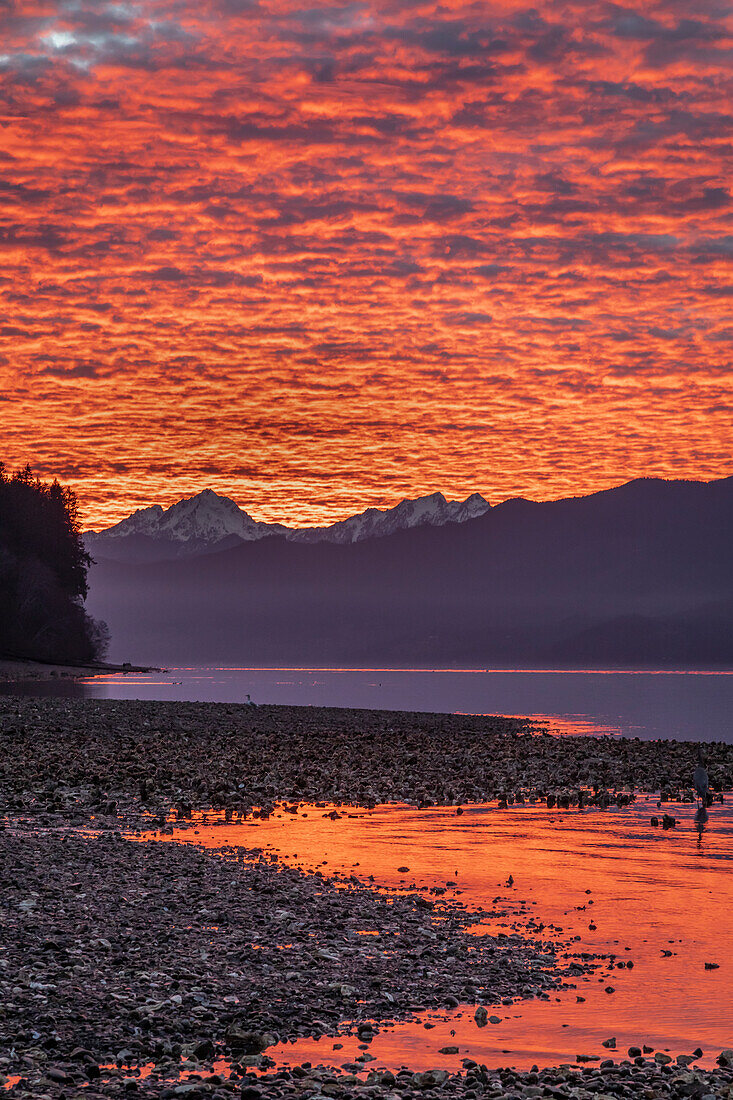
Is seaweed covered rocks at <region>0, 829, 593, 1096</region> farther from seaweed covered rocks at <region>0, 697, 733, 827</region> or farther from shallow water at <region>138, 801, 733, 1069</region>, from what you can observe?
seaweed covered rocks at <region>0, 697, 733, 827</region>

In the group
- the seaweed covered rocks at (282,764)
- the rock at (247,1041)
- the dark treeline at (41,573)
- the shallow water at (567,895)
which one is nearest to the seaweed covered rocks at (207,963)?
the rock at (247,1041)

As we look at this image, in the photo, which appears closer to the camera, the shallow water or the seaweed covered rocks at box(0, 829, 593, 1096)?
the seaweed covered rocks at box(0, 829, 593, 1096)

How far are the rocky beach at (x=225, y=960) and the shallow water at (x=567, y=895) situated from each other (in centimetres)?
32

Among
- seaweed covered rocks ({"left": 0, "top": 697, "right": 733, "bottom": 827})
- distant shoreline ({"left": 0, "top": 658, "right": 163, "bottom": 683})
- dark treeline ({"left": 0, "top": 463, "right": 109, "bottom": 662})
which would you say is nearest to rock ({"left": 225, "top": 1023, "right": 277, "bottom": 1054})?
seaweed covered rocks ({"left": 0, "top": 697, "right": 733, "bottom": 827})

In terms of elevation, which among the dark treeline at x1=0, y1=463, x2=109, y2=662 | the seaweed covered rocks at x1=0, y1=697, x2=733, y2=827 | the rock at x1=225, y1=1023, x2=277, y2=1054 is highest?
the dark treeline at x1=0, y1=463, x2=109, y2=662

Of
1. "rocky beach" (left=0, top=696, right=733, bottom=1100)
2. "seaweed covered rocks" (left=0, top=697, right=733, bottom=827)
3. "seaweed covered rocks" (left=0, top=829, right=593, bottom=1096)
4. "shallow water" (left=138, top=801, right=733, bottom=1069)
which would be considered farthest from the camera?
"seaweed covered rocks" (left=0, top=697, right=733, bottom=827)

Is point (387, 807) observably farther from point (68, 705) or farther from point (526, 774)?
point (68, 705)

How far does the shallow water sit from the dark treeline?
12157 centimetres

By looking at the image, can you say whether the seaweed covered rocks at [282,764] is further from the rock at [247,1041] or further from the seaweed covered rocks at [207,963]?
the rock at [247,1041]

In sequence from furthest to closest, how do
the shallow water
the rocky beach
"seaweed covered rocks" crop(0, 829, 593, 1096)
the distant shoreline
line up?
1. the distant shoreline
2. the shallow water
3. "seaweed covered rocks" crop(0, 829, 593, 1096)
4. the rocky beach

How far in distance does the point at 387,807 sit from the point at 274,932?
1592cm

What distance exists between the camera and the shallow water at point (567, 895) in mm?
12125

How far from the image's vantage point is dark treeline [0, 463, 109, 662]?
14675 cm

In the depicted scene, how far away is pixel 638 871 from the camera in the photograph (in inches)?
897
